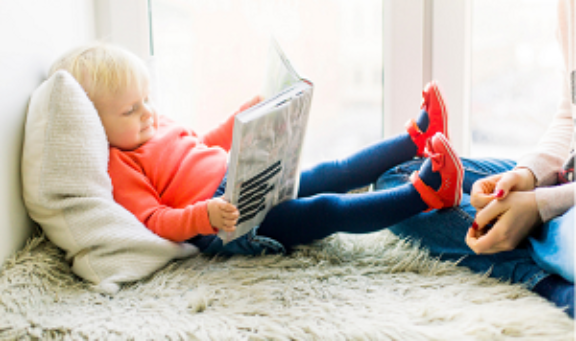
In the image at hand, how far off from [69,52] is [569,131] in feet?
3.27

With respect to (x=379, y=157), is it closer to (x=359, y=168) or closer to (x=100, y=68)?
(x=359, y=168)

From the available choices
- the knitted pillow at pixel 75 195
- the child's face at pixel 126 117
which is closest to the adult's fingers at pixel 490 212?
the knitted pillow at pixel 75 195

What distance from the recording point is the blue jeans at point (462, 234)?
678 millimetres

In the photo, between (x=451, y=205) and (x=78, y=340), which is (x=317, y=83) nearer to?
(x=451, y=205)

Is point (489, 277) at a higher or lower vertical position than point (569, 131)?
lower

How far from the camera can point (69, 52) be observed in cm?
84

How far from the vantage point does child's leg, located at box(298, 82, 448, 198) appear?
3.18 feet

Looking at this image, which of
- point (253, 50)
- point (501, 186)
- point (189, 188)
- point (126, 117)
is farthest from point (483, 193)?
point (253, 50)

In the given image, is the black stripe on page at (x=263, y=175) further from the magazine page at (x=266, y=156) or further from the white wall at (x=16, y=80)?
the white wall at (x=16, y=80)

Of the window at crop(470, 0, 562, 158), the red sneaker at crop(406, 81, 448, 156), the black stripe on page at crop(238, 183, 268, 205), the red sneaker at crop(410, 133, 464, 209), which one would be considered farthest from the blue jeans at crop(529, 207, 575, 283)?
the window at crop(470, 0, 562, 158)

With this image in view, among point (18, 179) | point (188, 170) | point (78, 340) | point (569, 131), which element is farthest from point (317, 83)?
point (78, 340)

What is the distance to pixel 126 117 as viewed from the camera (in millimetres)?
854

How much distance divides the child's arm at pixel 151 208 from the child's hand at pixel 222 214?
0.05ft

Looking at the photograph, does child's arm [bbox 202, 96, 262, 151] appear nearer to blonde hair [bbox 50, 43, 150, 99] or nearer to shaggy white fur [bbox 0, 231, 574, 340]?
blonde hair [bbox 50, 43, 150, 99]
